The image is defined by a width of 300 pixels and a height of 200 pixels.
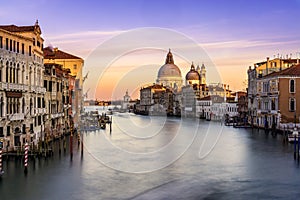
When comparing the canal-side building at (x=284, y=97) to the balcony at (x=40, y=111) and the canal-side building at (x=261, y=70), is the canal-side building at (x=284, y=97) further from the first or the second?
the balcony at (x=40, y=111)

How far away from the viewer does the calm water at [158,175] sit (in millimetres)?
11289

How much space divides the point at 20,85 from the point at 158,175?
6296mm

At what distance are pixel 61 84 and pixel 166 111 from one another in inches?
2093

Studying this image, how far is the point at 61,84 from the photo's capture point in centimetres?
2389

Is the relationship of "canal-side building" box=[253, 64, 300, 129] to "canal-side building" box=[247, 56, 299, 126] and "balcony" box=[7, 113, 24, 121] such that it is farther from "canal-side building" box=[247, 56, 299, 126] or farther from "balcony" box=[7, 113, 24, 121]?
"balcony" box=[7, 113, 24, 121]

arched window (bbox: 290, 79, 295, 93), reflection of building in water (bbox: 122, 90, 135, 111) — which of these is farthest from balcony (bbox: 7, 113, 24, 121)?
reflection of building in water (bbox: 122, 90, 135, 111)

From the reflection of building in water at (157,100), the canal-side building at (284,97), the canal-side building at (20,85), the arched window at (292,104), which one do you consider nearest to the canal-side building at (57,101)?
the canal-side building at (20,85)

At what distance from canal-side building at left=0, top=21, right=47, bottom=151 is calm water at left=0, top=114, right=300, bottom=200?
151 centimetres

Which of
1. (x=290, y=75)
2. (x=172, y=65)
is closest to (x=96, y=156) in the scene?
(x=290, y=75)

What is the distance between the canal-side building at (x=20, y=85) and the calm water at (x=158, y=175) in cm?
151

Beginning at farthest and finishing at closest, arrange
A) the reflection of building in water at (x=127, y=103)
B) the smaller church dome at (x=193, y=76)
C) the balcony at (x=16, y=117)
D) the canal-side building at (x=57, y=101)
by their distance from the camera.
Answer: the reflection of building in water at (x=127, y=103) < the smaller church dome at (x=193, y=76) < the canal-side building at (x=57, y=101) < the balcony at (x=16, y=117)

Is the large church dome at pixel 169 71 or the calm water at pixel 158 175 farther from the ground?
the large church dome at pixel 169 71

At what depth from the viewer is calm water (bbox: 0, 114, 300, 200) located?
11289mm

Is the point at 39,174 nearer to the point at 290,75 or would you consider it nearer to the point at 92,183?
the point at 92,183
